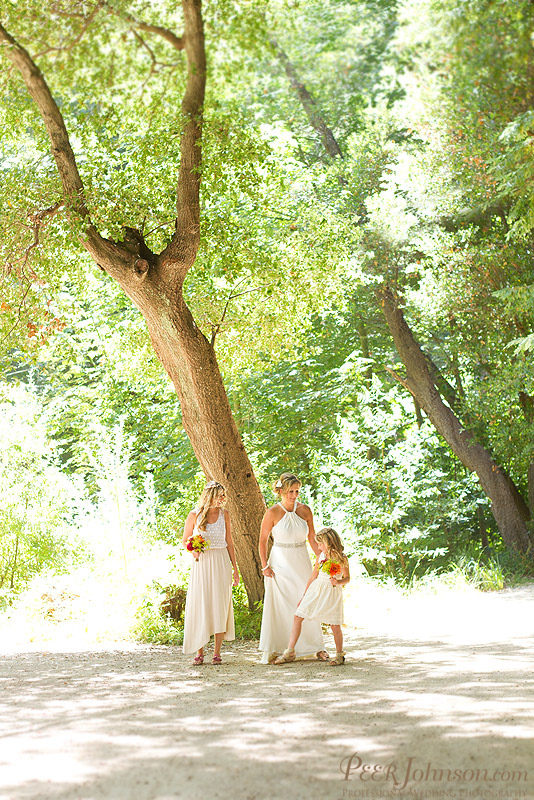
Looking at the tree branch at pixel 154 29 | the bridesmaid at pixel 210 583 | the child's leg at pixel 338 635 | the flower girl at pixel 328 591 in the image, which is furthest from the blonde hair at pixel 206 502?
the tree branch at pixel 154 29

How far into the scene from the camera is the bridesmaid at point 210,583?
7828mm

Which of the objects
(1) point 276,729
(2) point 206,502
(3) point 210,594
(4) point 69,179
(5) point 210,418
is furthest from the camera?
(5) point 210,418

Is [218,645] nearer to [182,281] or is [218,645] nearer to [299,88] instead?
[182,281]

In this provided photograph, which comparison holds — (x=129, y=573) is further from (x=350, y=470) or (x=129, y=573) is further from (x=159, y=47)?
(x=159, y=47)

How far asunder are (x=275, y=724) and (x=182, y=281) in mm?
4957

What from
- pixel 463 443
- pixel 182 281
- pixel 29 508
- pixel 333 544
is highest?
pixel 182 281

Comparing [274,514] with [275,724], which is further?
[274,514]

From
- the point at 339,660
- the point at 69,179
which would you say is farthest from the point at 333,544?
the point at 69,179

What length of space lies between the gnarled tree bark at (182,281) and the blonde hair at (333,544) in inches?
77.1

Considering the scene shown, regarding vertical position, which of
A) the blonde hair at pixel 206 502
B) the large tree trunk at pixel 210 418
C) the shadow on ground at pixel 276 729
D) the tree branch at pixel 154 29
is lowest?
the shadow on ground at pixel 276 729

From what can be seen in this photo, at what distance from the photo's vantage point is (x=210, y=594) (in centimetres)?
Answer: 789

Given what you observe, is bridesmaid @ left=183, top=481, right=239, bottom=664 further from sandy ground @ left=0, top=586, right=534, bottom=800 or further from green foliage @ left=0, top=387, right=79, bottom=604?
green foliage @ left=0, top=387, right=79, bottom=604

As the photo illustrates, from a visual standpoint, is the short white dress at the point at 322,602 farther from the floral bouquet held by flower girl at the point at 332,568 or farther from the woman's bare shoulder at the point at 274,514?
the woman's bare shoulder at the point at 274,514

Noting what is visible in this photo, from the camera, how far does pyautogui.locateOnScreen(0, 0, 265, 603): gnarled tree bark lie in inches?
307
